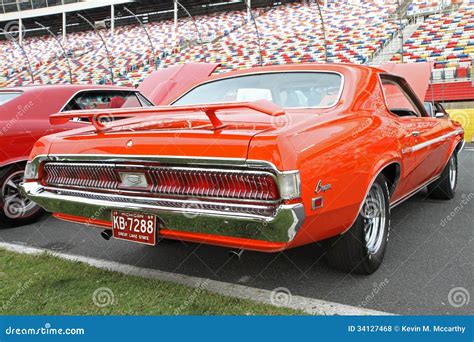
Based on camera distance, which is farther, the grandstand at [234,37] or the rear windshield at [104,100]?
the grandstand at [234,37]

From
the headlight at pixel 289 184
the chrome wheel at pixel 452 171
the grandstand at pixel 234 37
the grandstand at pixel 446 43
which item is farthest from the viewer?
the grandstand at pixel 234 37

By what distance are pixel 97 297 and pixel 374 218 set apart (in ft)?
6.21

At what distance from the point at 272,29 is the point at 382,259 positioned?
26972 mm

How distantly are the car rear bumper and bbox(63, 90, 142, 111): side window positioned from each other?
2.40 metres

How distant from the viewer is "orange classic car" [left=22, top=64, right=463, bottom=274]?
224 cm

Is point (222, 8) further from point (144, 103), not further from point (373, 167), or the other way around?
point (373, 167)

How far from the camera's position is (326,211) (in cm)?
236

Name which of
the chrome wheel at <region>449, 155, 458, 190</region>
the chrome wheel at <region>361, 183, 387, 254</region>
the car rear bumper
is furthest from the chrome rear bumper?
the chrome wheel at <region>449, 155, 458, 190</region>

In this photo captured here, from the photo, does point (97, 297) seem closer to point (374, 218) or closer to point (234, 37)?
point (374, 218)

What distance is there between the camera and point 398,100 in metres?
3.72

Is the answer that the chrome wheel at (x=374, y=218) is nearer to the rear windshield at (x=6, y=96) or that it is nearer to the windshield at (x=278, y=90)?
the windshield at (x=278, y=90)

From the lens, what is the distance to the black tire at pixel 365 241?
279cm

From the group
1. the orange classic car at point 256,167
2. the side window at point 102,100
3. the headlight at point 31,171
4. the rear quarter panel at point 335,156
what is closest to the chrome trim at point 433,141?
the orange classic car at point 256,167

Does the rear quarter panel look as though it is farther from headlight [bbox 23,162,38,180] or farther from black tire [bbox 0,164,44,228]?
black tire [bbox 0,164,44,228]
